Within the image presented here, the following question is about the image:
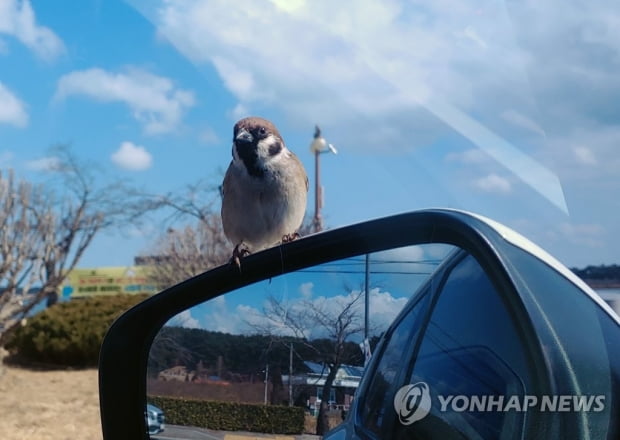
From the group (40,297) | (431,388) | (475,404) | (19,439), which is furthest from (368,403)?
(40,297)

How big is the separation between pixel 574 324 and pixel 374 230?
0.56 metres

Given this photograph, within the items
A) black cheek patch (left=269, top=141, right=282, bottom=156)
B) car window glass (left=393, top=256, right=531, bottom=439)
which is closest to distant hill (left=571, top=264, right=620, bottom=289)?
car window glass (left=393, top=256, right=531, bottom=439)

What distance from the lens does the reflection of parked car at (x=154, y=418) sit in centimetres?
246

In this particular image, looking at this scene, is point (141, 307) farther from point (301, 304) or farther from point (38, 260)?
point (38, 260)

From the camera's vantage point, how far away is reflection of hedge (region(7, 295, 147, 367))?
1781cm

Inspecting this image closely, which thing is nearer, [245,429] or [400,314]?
[400,314]

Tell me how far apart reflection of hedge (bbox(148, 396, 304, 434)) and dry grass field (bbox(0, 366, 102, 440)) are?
302 inches

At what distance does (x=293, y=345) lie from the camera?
200cm

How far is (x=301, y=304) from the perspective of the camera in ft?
6.66

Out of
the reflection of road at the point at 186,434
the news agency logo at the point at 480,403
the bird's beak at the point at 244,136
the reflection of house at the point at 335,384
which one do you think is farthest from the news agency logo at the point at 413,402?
the bird's beak at the point at 244,136

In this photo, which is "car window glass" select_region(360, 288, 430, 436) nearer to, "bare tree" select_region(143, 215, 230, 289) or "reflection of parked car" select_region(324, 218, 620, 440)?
"reflection of parked car" select_region(324, 218, 620, 440)

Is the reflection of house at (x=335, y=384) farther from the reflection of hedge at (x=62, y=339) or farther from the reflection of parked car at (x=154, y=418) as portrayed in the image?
the reflection of hedge at (x=62, y=339)

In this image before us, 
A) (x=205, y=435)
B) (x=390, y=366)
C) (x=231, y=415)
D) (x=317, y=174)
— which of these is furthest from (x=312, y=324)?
(x=317, y=174)

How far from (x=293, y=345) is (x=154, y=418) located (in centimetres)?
76
